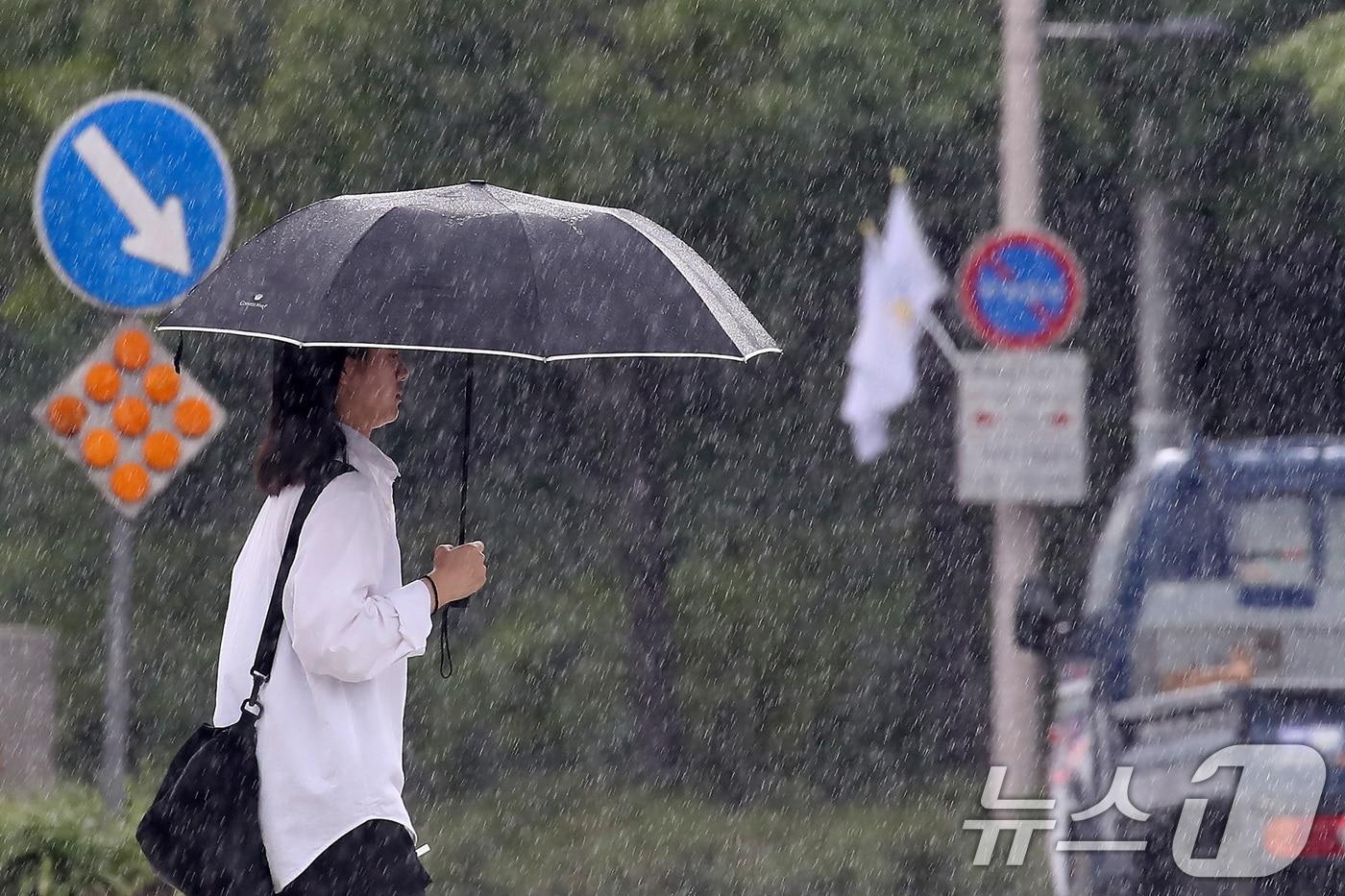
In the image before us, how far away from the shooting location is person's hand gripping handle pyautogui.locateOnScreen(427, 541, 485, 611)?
Answer: 436cm

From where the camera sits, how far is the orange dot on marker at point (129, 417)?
7.71 metres

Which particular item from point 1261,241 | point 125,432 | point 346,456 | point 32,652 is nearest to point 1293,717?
point 346,456

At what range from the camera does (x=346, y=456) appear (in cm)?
420

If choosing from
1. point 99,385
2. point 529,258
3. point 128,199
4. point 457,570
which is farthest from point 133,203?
point 457,570

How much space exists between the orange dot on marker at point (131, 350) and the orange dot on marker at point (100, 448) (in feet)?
0.78

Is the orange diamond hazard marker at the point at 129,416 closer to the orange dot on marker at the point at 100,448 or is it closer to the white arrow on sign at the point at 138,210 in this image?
the orange dot on marker at the point at 100,448

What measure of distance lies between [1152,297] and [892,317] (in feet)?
11.7

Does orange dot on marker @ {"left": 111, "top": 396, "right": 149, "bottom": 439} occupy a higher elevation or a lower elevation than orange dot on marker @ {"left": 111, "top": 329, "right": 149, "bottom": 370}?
lower

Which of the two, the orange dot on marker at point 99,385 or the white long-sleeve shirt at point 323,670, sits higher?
the orange dot on marker at point 99,385

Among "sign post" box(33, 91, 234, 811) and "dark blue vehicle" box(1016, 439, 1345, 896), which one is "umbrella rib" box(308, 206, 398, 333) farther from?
"sign post" box(33, 91, 234, 811)

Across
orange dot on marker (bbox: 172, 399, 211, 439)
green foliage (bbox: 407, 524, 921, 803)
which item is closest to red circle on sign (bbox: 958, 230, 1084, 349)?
orange dot on marker (bbox: 172, 399, 211, 439)

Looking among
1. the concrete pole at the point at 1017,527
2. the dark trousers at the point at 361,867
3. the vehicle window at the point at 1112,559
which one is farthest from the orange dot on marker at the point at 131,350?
the concrete pole at the point at 1017,527

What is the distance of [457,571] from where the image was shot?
4.40m

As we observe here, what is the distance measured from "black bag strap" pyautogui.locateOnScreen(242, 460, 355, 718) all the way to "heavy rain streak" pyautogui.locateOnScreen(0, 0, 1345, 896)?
10mm
